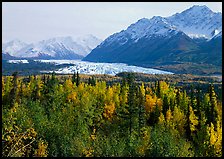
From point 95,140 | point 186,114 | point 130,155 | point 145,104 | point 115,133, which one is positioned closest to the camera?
point 130,155

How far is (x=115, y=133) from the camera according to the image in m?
81.8

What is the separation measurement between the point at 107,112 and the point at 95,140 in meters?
17.6

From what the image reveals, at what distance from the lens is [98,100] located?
98.3m

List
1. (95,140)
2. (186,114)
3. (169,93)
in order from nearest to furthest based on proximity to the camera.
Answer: (95,140) < (186,114) < (169,93)

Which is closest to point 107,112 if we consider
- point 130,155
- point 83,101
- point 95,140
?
point 83,101

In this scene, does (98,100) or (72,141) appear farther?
(98,100)

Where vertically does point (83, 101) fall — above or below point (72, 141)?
above

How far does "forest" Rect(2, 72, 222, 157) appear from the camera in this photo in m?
68.4

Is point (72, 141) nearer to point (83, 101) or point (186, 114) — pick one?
point (83, 101)

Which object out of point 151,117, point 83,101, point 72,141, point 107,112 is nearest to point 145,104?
point 151,117

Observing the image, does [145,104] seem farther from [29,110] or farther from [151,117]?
[29,110]

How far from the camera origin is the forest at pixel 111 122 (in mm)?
68438

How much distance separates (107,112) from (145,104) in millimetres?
10705

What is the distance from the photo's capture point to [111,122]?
90938mm
